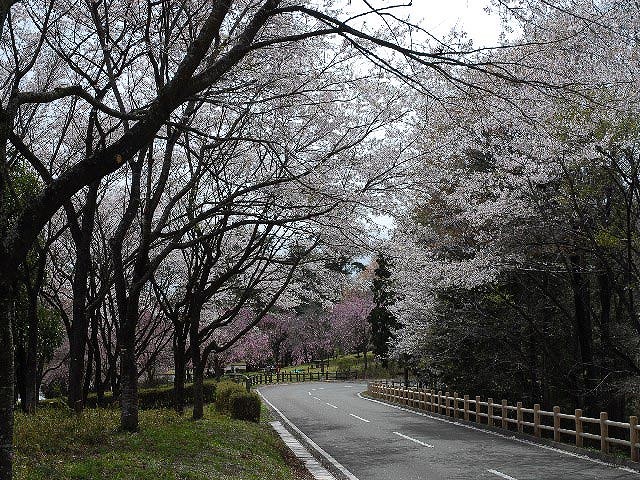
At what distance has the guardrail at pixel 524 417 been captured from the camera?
1309cm

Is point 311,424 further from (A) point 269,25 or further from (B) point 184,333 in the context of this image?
(A) point 269,25

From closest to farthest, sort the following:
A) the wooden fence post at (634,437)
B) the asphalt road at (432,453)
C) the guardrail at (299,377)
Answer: the asphalt road at (432,453)
the wooden fence post at (634,437)
the guardrail at (299,377)

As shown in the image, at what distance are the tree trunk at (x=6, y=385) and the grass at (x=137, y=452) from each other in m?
2.48

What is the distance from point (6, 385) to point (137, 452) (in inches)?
200

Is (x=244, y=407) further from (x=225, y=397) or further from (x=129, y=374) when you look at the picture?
(x=129, y=374)

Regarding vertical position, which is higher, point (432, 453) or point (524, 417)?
point (432, 453)

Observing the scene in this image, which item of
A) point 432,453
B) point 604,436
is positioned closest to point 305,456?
point 432,453

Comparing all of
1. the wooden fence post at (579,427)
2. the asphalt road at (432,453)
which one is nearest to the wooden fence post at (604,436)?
the asphalt road at (432,453)

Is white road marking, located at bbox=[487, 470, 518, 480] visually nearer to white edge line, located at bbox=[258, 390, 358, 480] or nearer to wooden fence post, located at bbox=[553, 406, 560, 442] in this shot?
white edge line, located at bbox=[258, 390, 358, 480]

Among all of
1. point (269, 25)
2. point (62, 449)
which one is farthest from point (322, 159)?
point (62, 449)

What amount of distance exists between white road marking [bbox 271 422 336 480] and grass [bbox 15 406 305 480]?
0.96 ft

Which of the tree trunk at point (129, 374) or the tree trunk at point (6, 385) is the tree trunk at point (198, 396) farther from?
the tree trunk at point (6, 385)

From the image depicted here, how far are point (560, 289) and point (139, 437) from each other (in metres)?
14.6

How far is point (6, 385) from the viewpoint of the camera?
4988mm
